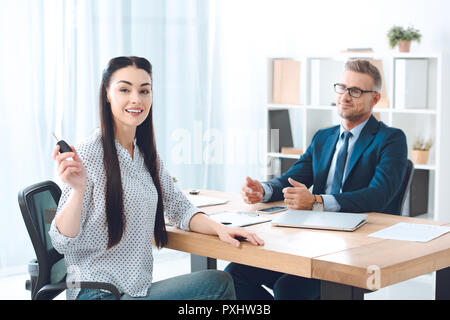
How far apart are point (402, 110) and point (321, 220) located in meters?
2.04

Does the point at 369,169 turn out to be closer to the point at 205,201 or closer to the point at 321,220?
the point at 321,220

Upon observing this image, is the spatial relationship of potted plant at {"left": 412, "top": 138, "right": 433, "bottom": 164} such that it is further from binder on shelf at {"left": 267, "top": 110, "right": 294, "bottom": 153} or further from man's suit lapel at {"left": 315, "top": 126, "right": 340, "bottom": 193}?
man's suit lapel at {"left": 315, "top": 126, "right": 340, "bottom": 193}

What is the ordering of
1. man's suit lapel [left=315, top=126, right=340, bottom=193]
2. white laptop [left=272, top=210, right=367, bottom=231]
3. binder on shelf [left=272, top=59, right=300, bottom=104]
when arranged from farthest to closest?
binder on shelf [left=272, top=59, right=300, bottom=104], man's suit lapel [left=315, top=126, right=340, bottom=193], white laptop [left=272, top=210, right=367, bottom=231]

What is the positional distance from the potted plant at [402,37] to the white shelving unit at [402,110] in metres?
0.11

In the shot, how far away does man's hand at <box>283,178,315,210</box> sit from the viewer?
2.40 m

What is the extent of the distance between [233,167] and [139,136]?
2963mm

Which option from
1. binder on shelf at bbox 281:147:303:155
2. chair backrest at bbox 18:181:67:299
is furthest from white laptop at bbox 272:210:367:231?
binder on shelf at bbox 281:147:303:155

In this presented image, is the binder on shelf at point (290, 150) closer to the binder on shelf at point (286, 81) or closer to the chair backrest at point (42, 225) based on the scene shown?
the binder on shelf at point (286, 81)

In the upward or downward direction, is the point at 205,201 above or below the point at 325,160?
below

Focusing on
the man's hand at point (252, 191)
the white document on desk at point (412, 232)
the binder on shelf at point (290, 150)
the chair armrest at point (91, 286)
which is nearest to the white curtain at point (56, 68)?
the binder on shelf at point (290, 150)

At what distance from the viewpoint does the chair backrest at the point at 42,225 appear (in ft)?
6.47

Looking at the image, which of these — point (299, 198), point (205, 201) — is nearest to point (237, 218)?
point (299, 198)

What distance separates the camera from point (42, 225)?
81.4 inches
